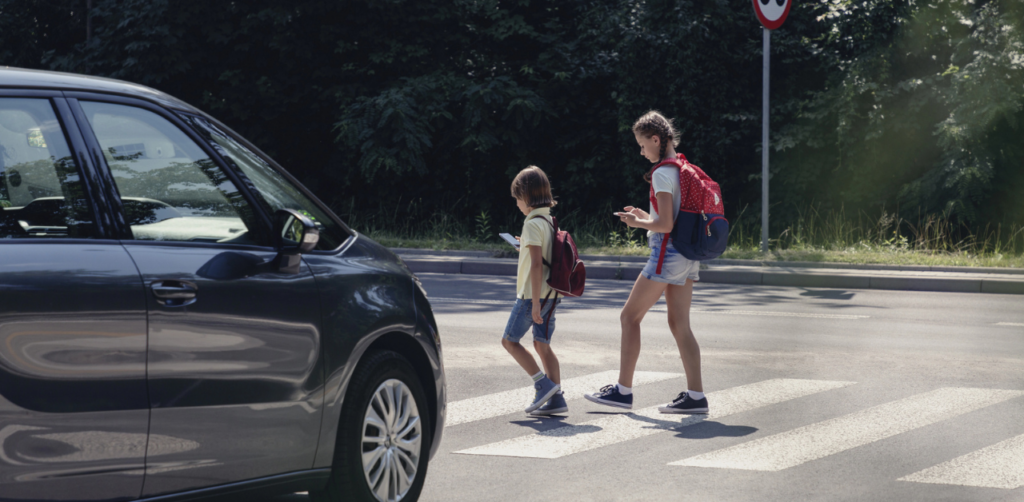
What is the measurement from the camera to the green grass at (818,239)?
1538cm

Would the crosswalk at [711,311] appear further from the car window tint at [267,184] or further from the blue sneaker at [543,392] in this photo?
the car window tint at [267,184]

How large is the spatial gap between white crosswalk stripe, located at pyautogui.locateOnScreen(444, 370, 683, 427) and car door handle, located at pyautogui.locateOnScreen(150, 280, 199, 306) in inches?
106

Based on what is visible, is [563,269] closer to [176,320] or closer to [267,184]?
[267,184]

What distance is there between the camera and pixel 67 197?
3.10 metres

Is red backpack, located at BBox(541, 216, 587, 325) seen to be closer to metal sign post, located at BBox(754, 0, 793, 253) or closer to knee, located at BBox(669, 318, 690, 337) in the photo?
knee, located at BBox(669, 318, 690, 337)

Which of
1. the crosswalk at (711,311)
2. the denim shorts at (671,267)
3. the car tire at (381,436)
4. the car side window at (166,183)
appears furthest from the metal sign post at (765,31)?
the car side window at (166,183)

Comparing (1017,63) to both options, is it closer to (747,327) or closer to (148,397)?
(747,327)

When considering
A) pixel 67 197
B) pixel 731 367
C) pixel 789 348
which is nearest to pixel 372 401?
pixel 67 197

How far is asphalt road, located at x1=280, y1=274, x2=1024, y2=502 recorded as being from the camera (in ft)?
15.5

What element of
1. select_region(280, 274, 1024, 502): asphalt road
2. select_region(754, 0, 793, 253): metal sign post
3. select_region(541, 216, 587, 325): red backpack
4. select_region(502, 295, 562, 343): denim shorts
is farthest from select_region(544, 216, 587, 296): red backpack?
select_region(754, 0, 793, 253): metal sign post

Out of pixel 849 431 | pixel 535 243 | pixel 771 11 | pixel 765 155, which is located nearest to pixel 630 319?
pixel 535 243

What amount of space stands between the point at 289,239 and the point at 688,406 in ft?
10.8

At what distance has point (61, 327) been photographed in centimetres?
283

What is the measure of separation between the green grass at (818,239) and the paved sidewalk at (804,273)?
18.1 inches
